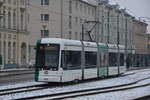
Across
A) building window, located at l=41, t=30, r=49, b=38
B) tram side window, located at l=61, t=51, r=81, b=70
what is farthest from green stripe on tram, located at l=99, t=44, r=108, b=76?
building window, located at l=41, t=30, r=49, b=38

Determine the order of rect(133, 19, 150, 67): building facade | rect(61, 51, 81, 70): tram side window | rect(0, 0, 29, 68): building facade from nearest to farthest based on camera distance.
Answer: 1. rect(61, 51, 81, 70): tram side window
2. rect(0, 0, 29, 68): building facade
3. rect(133, 19, 150, 67): building facade

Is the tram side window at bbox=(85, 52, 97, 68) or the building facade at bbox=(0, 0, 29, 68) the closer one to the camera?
→ the tram side window at bbox=(85, 52, 97, 68)

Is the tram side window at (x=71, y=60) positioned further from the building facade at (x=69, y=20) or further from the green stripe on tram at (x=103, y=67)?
the building facade at (x=69, y=20)

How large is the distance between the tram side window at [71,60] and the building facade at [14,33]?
28.3m

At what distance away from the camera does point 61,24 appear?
7906 cm

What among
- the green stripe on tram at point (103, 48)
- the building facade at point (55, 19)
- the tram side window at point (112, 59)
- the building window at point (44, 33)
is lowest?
the tram side window at point (112, 59)

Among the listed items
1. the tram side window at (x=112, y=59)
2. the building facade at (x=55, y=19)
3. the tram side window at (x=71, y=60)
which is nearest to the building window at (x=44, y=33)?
the building facade at (x=55, y=19)

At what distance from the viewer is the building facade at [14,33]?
6044 centimetres

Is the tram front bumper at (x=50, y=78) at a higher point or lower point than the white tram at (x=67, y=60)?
lower

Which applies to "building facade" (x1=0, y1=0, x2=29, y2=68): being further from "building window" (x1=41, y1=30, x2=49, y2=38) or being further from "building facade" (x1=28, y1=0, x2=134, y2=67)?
"building window" (x1=41, y1=30, x2=49, y2=38)

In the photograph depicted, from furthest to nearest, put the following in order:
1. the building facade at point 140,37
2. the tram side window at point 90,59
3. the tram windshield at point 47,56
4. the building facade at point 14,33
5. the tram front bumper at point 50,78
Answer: the building facade at point 140,37
the building facade at point 14,33
the tram side window at point 90,59
the tram windshield at point 47,56
the tram front bumper at point 50,78

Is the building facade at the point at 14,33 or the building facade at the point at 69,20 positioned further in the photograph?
the building facade at the point at 69,20

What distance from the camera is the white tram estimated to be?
2785 centimetres

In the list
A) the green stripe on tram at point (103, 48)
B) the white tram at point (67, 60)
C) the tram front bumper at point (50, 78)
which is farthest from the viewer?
the green stripe on tram at point (103, 48)
